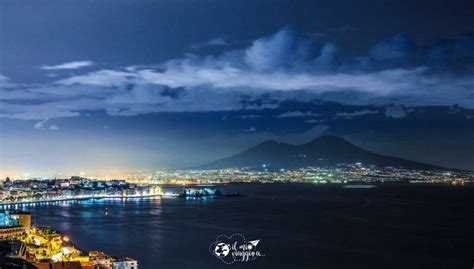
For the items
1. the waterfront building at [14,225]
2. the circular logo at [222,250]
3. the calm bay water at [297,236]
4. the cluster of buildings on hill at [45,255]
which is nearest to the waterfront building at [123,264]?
the cluster of buildings on hill at [45,255]

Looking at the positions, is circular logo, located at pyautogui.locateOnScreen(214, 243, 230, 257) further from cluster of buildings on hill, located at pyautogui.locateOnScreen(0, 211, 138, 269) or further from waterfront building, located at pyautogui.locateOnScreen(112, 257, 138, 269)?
waterfront building, located at pyautogui.locateOnScreen(112, 257, 138, 269)

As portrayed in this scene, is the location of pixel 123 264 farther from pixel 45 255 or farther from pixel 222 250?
pixel 222 250

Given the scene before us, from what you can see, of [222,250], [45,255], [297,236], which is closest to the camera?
[45,255]

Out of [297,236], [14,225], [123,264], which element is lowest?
[297,236]

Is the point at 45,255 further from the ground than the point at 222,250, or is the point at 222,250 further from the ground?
the point at 45,255

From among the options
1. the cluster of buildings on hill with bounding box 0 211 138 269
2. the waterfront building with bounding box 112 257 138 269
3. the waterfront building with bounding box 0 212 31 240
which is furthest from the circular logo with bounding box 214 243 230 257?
the waterfront building with bounding box 0 212 31 240

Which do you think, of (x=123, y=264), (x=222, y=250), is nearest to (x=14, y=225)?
(x=222, y=250)

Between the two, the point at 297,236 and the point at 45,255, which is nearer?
the point at 45,255

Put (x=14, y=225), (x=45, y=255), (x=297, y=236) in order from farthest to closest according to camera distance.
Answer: (x=297, y=236) → (x=14, y=225) → (x=45, y=255)

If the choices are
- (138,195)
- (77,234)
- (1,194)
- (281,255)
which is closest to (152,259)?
(281,255)
